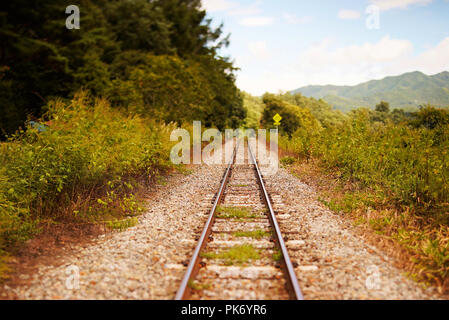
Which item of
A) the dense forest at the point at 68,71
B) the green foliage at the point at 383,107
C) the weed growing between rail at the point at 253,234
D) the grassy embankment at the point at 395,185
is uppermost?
the green foliage at the point at 383,107

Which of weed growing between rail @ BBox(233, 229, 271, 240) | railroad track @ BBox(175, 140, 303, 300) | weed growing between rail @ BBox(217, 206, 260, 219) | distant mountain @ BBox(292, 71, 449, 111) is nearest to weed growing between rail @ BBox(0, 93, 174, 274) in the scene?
weed growing between rail @ BBox(217, 206, 260, 219)

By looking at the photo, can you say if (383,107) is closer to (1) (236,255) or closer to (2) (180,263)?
(1) (236,255)

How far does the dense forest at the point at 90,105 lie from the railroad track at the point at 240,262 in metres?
1.85

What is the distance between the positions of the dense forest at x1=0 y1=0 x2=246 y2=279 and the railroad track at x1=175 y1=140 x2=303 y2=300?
1848mm

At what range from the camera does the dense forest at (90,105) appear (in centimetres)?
580

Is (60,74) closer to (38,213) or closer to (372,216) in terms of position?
(38,213)

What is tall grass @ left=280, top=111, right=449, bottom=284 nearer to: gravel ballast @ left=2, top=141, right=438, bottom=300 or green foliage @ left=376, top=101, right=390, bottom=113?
gravel ballast @ left=2, top=141, right=438, bottom=300

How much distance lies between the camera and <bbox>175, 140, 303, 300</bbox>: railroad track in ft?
12.0

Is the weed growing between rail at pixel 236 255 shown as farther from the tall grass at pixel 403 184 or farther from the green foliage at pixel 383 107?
the green foliage at pixel 383 107

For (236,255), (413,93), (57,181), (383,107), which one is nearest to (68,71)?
(57,181)

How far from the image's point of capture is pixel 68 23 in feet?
61.4

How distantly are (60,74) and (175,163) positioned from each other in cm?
1152

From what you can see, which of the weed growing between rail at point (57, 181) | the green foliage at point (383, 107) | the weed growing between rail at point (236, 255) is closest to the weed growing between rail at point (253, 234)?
the weed growing between rail at point (236, 255)
